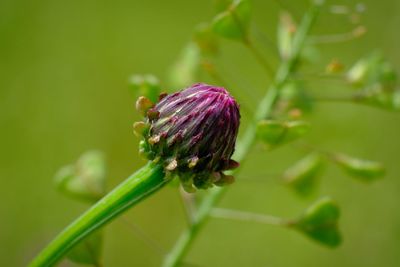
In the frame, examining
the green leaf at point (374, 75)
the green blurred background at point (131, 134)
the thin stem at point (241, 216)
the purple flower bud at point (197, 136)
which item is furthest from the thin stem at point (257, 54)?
the green blurred background at point (131, 134)

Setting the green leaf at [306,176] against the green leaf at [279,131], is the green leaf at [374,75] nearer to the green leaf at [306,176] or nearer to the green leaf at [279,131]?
the green leaf at [306,176]

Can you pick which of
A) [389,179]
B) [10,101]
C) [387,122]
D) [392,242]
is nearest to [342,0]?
[387,122]

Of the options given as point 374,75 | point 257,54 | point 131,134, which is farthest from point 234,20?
point 131,134

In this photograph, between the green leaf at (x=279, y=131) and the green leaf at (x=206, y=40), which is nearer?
the green leaf at (x=279, y=131)

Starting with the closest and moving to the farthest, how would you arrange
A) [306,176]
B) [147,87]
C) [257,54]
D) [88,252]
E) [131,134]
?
[88,252], [147,87], [257,54], [306,176], [131,134]

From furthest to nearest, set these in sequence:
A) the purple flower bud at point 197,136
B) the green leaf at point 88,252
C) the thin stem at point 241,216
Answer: the thin stem at point 241,216, the green leaf at point 88,252, the purple flower bud at point 197,136

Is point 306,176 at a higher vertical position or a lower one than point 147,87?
lower

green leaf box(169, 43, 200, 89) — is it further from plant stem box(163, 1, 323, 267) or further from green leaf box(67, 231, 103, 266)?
green leaf box(67, 231, 103, 266)

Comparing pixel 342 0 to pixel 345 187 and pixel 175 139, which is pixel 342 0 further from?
pixel 175 139

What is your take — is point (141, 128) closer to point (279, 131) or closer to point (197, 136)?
point (197, 136)
